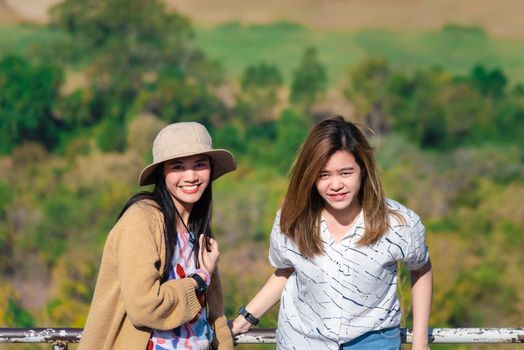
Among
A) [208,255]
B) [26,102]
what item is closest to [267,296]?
[208,255]

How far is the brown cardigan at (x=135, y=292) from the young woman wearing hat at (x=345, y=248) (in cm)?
28

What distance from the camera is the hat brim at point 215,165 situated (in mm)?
1943

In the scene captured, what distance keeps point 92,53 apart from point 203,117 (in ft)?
18.4

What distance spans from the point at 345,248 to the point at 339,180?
0.53 feet

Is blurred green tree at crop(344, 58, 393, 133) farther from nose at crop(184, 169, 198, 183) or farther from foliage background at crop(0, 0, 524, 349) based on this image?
nose at crop(184, 169, 198, 183)

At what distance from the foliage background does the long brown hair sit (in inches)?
772

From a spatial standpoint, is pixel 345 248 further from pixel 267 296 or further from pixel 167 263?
pixel 167 263

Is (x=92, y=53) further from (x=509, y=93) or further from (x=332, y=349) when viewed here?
(x=332, y=349)

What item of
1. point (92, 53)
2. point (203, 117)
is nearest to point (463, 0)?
point (203, 117)

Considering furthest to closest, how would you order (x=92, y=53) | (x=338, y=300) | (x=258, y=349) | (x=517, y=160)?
(x=92, y=53)
(x=517, y=160)
(x=258, y=349)
(x=338, y=300)

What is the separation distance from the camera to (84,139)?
28.5 metres

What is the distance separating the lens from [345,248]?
1.88m

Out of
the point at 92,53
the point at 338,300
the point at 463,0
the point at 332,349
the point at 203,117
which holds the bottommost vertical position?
the point at 332,349

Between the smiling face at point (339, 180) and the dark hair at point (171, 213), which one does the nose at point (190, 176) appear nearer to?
the dark hair at point (171, 213)
